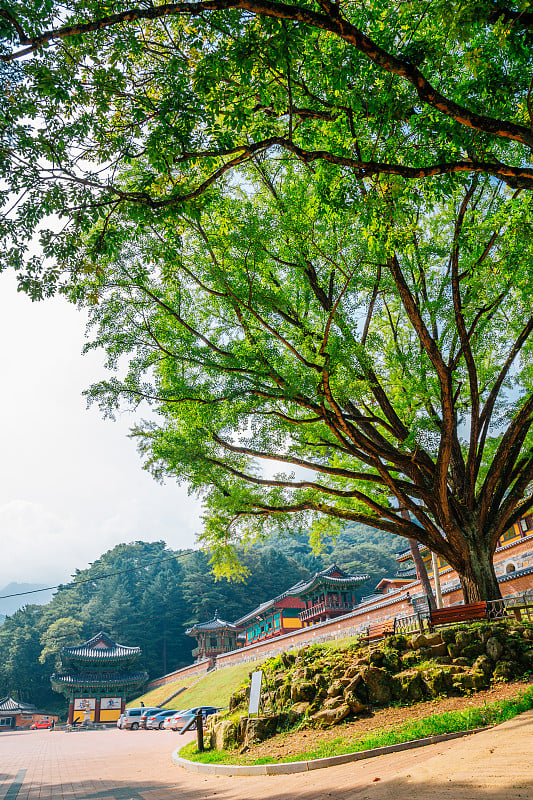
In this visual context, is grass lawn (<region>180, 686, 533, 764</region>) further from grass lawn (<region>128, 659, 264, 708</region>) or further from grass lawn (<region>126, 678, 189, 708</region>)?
grass lawn (<region>126, 678, 189, 708</region>)

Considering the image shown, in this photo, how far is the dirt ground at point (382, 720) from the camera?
7.80m

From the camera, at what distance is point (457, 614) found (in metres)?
10.3

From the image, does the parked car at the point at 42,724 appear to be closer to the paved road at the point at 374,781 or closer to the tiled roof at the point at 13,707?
the tiled roof at the point at 13,707

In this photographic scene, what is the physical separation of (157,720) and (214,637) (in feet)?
59.2

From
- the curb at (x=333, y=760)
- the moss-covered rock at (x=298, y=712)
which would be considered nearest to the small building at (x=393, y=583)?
the moss-covered rock at (x=298, y=712)

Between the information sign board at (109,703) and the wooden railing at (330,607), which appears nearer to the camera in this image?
the wooden railing at (330,607)

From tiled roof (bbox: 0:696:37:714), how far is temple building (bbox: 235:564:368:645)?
22959 mm

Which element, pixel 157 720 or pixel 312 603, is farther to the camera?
pixel 312 603

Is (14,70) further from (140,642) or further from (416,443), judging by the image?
(140,642)

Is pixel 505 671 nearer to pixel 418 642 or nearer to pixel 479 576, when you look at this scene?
pixel 418 642

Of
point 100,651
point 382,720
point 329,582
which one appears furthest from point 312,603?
point 382,720

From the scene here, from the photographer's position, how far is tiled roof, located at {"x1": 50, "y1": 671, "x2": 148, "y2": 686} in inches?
1484

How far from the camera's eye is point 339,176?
6.68 metres

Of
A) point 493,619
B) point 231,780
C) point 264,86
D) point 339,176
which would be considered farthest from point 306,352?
point 231,780
